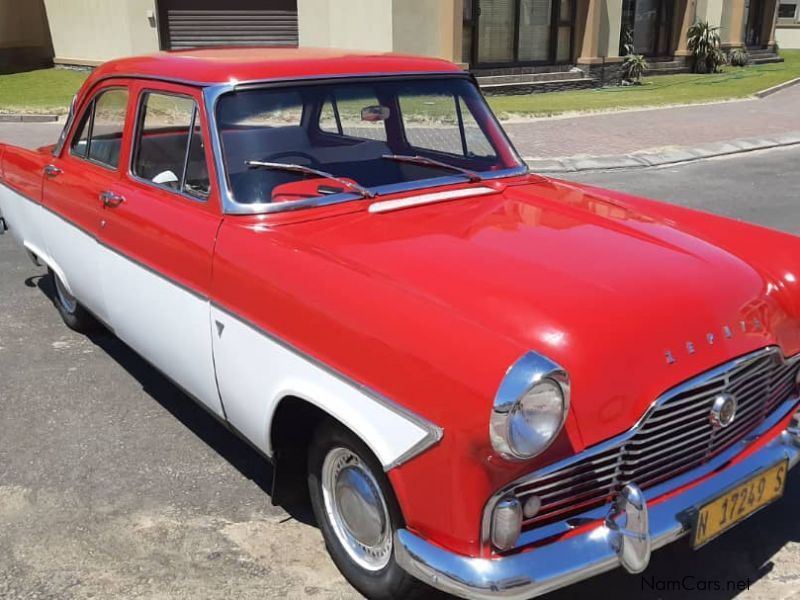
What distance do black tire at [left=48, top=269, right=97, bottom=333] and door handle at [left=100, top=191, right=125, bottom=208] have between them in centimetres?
133

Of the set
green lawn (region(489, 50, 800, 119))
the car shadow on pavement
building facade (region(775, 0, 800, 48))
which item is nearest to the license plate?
the car shadow on pavement

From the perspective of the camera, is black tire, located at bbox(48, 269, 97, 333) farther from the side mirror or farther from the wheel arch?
the wheel arch

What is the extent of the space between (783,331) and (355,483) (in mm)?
1511

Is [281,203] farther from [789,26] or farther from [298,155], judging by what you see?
[789,26]

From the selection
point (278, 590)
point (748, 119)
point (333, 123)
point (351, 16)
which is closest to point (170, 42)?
point (351, 16)

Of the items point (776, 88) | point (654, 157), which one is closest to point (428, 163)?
point (654, 157)

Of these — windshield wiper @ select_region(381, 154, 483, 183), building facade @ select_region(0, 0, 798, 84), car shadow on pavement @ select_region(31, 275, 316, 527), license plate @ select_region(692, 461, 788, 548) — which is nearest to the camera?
license plate @ select_region(692, 461, 788, 548)

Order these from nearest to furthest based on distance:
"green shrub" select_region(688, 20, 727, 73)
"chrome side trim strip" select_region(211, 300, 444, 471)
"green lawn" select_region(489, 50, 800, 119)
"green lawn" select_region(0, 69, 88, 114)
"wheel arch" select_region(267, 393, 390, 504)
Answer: "chrome side trim strip" select_region(211, 300, 444, 471)
"wheel arch" select_region(267, 393, 390, 504)
"green lawn" select_region(0, 69, 88, 114)
"green lawn" select_region(489, 50, 800, 119)
"green shrub" select_region(688, 20, 727, 73)

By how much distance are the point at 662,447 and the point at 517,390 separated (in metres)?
0.62

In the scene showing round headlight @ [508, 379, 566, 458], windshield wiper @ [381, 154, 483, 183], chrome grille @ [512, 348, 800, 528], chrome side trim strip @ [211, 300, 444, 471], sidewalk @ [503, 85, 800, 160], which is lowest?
sidewalk @ [503, 85, 800, 160]

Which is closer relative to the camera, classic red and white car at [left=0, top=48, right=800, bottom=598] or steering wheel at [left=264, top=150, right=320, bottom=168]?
classic red and white car at [left=0, top=48, right=800, bottom=598]

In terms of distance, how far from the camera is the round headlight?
2045 mm

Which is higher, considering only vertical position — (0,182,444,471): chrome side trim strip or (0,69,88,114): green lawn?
(0,182,444,471): chrome side trim strip

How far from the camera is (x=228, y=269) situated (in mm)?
2877
